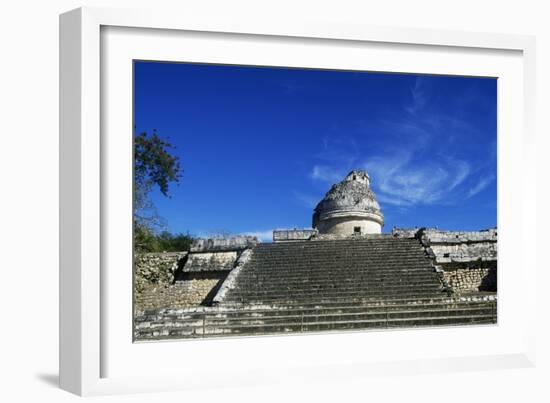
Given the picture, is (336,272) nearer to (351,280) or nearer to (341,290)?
(351,280)

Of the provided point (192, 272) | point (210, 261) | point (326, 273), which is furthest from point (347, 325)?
point (192, 272)

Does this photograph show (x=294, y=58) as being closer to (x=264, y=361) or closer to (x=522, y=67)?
(x=522, y=67)

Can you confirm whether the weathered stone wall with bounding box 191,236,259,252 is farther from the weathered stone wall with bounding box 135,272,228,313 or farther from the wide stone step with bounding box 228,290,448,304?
the wide stone step with bounding box 228,290,448,304

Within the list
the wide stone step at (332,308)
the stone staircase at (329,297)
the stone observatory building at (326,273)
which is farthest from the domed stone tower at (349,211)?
the wide stone step at (332,308)

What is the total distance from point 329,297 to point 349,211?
7611mm

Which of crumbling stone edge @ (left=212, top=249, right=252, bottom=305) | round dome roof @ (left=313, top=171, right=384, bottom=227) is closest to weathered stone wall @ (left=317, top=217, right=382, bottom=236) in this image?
round dome roof @ (left=313, top=171, right=384, bottom=227)

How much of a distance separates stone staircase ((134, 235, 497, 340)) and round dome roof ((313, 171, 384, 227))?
327cm

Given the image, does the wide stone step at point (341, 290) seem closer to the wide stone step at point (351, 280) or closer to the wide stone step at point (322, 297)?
the wide stone step at point (322, 297)

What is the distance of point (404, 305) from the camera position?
835 cm

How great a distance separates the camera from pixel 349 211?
17156mm

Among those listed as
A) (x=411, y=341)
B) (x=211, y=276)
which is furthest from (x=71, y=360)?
(x=211, y=276)

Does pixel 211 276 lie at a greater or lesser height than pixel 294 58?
lesser

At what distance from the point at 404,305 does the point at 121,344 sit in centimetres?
499

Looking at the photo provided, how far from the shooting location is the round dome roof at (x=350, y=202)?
1722cm
